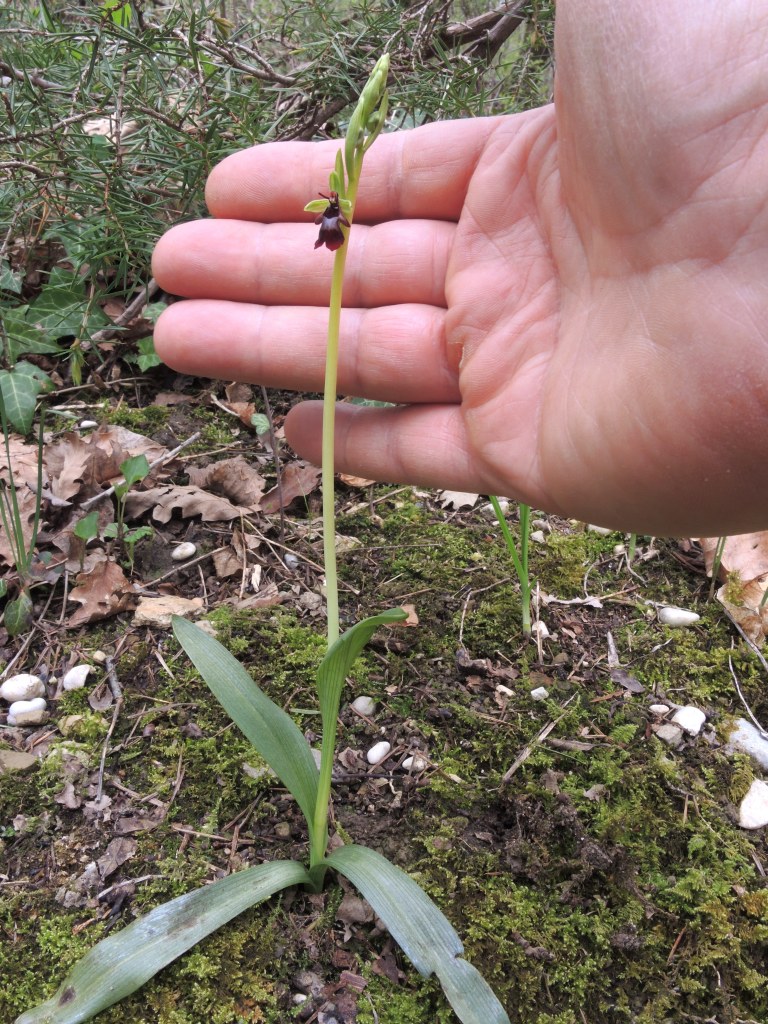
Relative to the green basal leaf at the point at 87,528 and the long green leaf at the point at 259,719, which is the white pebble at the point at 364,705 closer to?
the long green leaf at the point at 259,719

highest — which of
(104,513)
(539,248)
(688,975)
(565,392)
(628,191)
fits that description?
(628,191)

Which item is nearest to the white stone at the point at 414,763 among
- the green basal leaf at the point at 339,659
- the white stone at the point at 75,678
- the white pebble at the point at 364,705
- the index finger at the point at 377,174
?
the white pebble at the point at 364,705

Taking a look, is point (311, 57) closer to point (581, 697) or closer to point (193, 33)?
point (193, 33)

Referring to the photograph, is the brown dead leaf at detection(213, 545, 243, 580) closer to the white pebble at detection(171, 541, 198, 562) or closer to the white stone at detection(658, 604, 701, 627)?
the white pebble at detection(171, 541, 198, 562)

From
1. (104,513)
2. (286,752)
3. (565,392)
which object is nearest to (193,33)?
(104,513)

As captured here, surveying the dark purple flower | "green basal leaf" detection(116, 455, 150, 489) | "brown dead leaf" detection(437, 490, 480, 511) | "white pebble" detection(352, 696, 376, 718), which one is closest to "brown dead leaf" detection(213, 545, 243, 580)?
"green basal leaf" detection(116, 455, 150, 489)
